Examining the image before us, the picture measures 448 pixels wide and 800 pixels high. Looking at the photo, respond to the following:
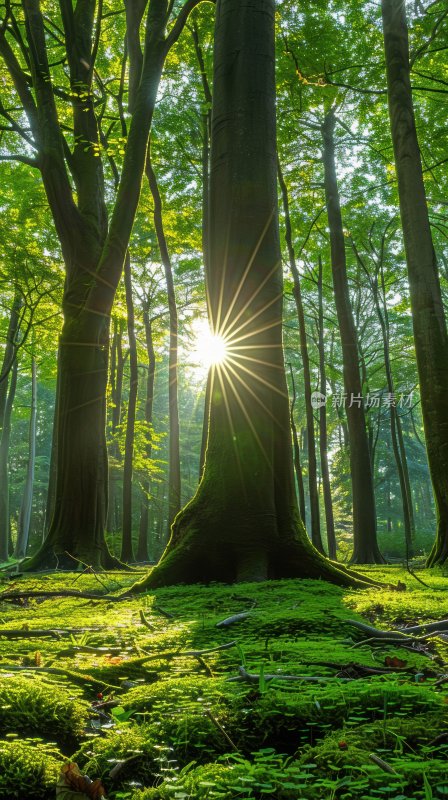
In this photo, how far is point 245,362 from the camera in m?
5.07

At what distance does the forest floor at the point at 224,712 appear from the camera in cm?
113

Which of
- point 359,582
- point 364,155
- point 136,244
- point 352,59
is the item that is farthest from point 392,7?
point 136,244

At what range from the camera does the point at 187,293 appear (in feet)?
75.2

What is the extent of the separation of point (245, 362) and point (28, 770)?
4.08 metres

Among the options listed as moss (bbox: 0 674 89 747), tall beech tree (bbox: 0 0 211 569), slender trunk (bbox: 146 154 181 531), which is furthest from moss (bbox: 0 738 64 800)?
slender trunk (bbox: 146 154 181 531)

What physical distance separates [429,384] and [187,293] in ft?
52.3

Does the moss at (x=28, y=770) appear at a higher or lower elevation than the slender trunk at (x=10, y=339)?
lower

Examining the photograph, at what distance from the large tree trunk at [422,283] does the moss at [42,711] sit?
7.15m

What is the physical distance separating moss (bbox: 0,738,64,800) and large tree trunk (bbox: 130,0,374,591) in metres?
3.23

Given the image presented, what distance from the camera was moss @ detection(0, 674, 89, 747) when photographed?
143 cm

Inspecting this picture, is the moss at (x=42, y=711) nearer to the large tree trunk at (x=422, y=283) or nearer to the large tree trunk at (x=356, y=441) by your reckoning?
the large tree trunk at (x=422, y=283)

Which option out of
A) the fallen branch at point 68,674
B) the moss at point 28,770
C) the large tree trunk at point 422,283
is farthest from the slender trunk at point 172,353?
the moss at point 28,770

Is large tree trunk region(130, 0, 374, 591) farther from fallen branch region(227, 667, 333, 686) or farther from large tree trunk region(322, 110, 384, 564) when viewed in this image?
large tree trunk region(322, 110, 384, 564)

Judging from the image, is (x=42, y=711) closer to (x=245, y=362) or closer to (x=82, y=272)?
(x=245, y=362)
